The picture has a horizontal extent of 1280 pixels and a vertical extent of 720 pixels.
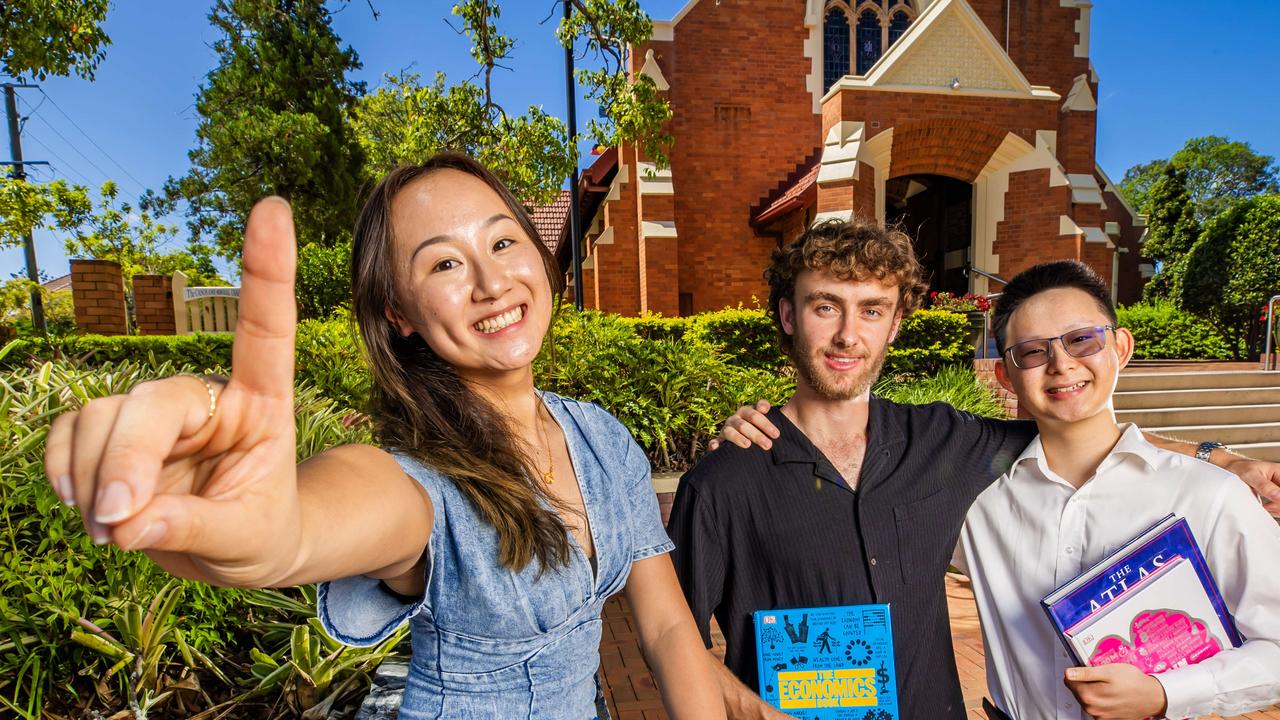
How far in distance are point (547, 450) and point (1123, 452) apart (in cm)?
145

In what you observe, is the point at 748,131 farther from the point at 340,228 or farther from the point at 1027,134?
the point at 340,228

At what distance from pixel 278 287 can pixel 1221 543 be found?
1934 millimetres

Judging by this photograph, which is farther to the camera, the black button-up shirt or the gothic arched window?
the gothic arched window

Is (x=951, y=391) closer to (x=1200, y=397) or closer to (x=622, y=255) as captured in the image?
(x=1200, y=397)

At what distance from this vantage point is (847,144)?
998 centimetres

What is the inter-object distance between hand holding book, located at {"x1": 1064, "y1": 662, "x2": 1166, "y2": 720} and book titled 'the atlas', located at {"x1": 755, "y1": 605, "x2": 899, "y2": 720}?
1.33 ft

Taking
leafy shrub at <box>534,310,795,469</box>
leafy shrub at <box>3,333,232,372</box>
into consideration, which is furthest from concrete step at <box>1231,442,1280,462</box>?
leafy shrub at <box>3,333,232,372</box>

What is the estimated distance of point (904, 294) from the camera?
1994mm

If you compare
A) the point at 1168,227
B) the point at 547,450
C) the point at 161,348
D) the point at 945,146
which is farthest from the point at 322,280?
the point at 1168,227

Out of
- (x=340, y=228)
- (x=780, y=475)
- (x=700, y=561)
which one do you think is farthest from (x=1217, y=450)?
(x=340, y=228)

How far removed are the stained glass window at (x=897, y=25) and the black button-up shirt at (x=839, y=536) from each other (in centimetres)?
1469

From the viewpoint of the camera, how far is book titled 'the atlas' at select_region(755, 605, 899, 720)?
1.50 metres

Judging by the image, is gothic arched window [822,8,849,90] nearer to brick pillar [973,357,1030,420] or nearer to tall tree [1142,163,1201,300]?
brick pillar [973,357,1030,420]

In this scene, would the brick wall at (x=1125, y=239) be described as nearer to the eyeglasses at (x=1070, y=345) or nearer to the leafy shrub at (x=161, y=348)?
the eyeglasses at (x=1070, y=345)
